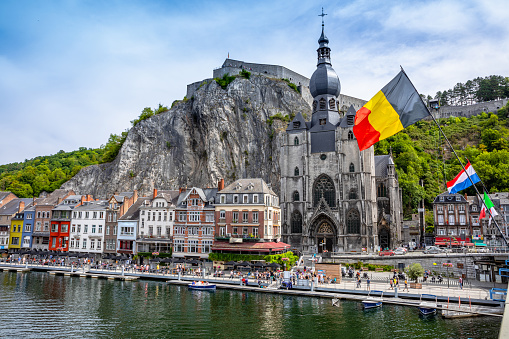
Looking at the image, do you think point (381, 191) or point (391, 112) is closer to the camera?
point (391, 112)

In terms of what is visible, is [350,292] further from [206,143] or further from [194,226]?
[206,143]

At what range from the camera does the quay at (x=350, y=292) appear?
2692cm

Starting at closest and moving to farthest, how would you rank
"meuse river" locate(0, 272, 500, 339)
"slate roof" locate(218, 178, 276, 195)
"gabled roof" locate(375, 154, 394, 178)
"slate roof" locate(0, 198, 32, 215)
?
"meuse river" locate(0, 272, 500, 339), "slate roof" locate(218, 178, 276, 195), "slate roof" locate(0, 198, 32, 215), "gabled roof" locate(375, 154, 394, 178)

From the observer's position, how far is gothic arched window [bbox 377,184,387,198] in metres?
64.7

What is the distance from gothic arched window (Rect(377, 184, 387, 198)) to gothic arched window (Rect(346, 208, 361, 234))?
35.7 ft

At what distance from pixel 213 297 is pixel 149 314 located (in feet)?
24.4

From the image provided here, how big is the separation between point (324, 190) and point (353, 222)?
6.65 m

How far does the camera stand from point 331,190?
192 ft

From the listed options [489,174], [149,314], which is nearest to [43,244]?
[149,314]

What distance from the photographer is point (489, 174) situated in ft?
253

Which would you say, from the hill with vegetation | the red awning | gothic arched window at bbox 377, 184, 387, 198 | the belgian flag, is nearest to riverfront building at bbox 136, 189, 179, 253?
the red awning

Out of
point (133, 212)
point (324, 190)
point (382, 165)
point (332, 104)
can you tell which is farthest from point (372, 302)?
point (382, 165)

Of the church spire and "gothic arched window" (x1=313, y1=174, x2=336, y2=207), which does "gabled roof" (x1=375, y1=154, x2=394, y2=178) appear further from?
the church spire

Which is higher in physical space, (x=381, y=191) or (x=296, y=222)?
(x=381, y=191)
